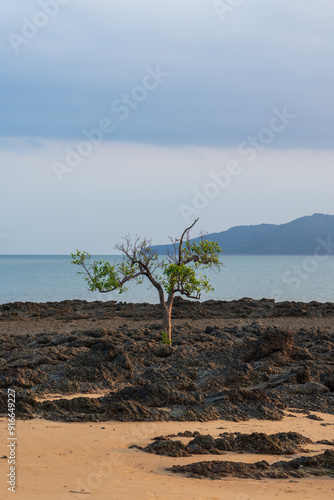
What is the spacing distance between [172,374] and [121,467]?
24.2 feet

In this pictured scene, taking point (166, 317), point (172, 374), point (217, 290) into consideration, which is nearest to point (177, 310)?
point (166, 317)

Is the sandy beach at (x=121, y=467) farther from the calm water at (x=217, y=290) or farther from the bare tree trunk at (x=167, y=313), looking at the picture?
the calm water at (x=217, y=290)

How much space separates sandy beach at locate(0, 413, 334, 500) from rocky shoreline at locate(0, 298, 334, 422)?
2.21 feet

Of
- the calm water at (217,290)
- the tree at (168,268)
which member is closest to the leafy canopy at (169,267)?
the tree at (168,268)

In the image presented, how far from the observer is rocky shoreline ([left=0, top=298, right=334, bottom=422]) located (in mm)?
12695

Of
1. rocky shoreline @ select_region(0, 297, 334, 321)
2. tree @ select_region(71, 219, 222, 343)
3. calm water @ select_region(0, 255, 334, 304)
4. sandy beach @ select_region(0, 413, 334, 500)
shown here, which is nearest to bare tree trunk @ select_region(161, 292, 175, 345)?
tree @ select_region(71, 219, 222, 343)

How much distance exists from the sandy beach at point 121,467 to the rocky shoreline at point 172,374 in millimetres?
674

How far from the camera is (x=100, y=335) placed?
948 inches

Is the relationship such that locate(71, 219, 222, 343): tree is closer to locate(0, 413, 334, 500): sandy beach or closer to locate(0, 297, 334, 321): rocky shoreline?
locate(0, 413, 334, 500): sandy beach

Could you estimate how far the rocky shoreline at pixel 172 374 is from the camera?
12695 mm

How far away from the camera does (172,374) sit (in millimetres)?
16438

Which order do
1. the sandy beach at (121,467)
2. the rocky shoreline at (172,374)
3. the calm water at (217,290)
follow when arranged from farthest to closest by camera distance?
1. the calm water at (217,290)
2. the rocky shoreline at (172,374)
3. the sandy beach at (121,467)

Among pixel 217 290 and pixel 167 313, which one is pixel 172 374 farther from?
pixel 217 290

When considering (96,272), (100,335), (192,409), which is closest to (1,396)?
(192,409)
